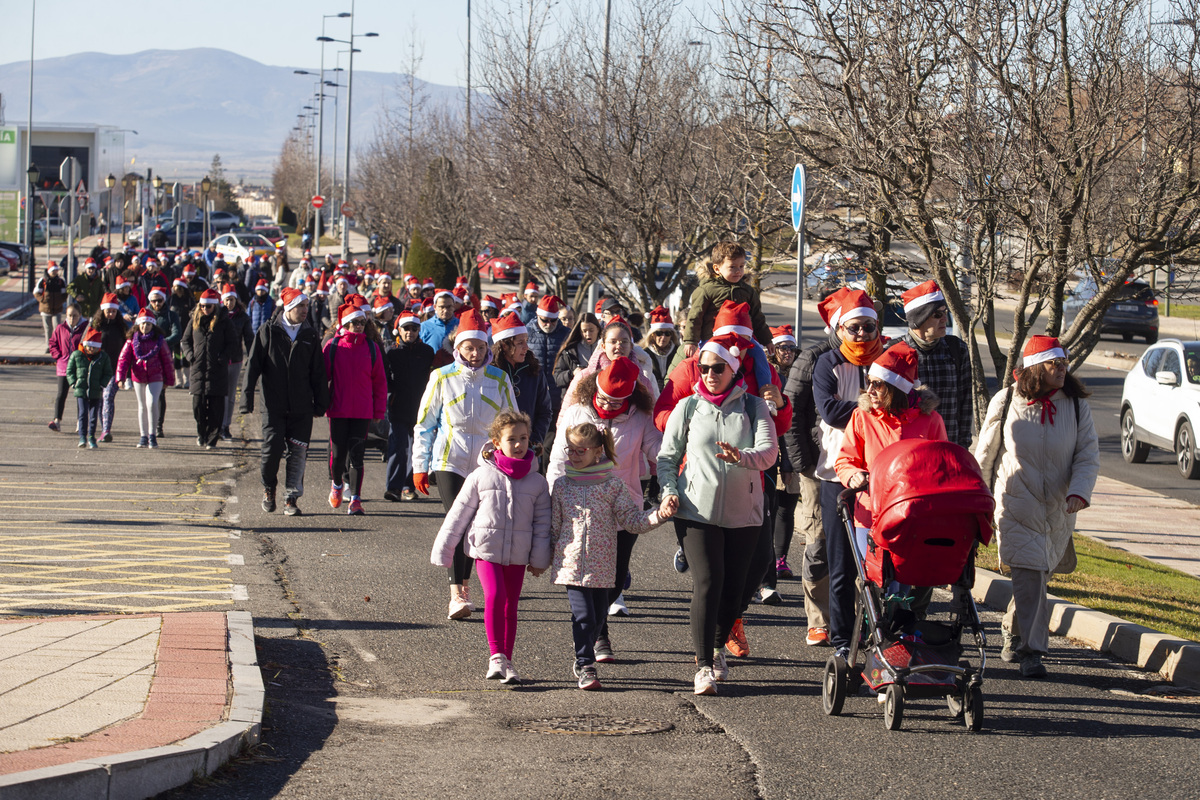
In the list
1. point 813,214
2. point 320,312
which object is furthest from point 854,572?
point 320,312

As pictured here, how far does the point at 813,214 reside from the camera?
12336 millimetres

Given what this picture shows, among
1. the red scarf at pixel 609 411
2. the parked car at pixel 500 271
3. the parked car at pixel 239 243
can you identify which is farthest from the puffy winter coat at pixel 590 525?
the parked car at pixel 239 243

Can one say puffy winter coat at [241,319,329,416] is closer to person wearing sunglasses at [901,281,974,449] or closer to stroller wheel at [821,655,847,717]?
person wearing sunglasses at [901,281,974,449]

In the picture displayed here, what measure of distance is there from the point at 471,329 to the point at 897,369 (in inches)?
129

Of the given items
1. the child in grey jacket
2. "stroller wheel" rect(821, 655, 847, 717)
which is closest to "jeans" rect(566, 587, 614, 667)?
the child in grey jacket

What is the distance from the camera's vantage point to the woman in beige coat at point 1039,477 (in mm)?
7359

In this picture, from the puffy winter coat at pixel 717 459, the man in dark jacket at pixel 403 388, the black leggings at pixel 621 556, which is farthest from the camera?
the man in dark jacket at pixel 403 388

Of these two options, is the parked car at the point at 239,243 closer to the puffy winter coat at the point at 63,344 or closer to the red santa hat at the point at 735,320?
the puffy winter coat at the point at 63,344

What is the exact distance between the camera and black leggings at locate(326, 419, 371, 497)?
11.9 metres

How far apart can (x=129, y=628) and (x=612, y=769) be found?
3076 mm

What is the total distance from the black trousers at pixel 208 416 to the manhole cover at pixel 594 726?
404 inches

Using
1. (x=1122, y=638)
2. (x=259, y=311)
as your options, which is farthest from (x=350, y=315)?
(x=259, y=311)

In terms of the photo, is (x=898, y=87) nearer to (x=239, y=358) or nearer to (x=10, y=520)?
(x=10, y=520)

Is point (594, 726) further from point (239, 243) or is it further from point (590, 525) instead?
point (239, 243)
